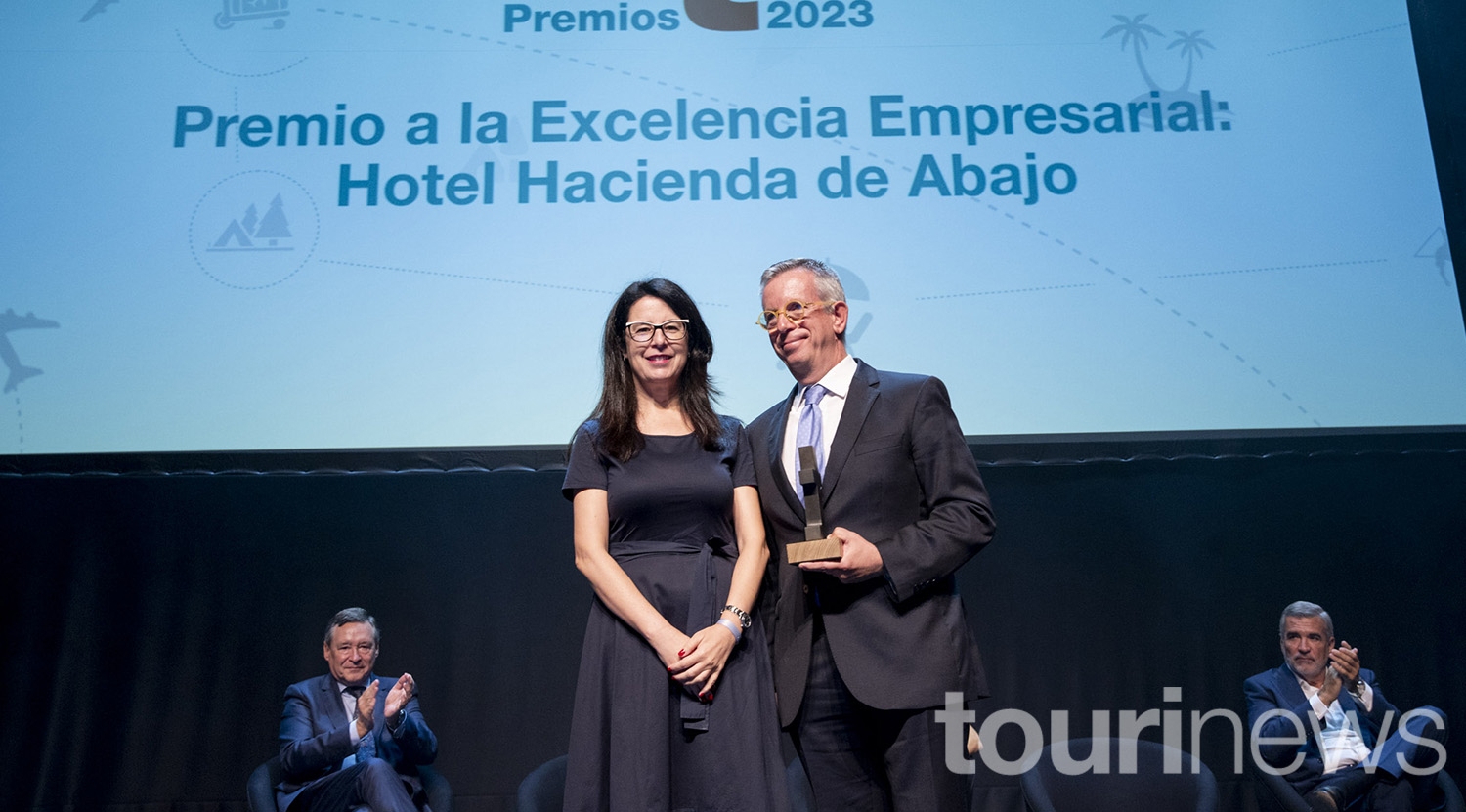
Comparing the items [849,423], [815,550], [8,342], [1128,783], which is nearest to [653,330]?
[849,423]

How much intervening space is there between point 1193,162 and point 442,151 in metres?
2.58

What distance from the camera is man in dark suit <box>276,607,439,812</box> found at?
110 inches

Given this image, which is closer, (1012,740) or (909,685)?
(909,685)

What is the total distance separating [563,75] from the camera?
3.51 meters

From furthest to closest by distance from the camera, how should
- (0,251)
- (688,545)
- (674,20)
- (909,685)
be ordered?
(674,20)
(0,251)
(688,545)
(909,685)

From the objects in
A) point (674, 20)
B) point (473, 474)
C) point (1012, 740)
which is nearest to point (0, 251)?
point (473, 474)

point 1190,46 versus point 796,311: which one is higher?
point 1190,46

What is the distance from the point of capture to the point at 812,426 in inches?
79.6

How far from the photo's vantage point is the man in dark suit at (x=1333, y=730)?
283 cm

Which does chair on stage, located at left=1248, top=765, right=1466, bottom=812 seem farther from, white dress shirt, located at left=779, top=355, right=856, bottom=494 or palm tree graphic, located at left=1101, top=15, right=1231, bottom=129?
palm tree graphic, located at left=1101, top=15, right=1231, bottom=129

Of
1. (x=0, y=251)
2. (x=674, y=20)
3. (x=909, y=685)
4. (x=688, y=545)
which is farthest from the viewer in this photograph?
(x=674, y=20)

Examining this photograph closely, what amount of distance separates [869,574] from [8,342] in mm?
3101

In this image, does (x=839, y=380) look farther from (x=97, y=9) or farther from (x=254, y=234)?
(x=97, y=9)

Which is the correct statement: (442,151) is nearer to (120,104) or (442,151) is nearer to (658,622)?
(120,104)
